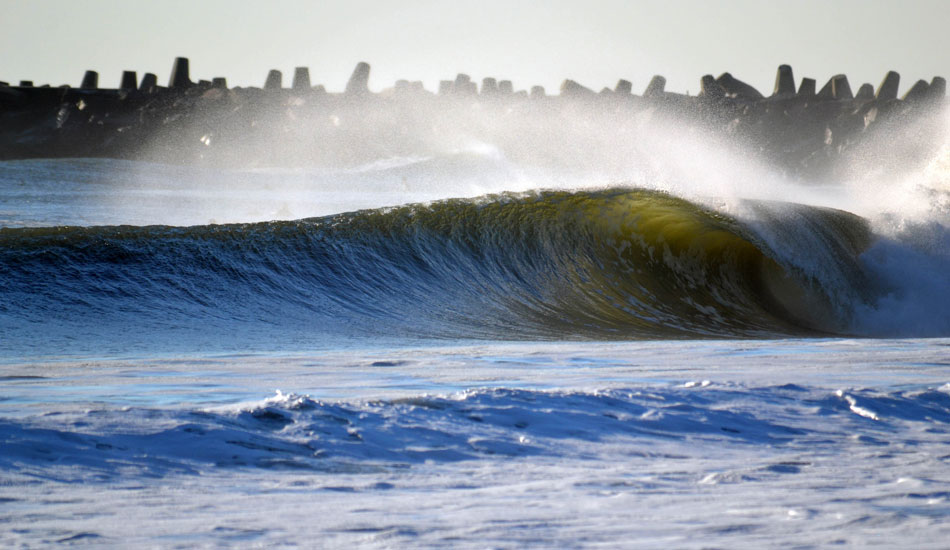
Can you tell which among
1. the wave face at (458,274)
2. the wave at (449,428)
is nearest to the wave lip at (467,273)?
the wave face at (458,274)

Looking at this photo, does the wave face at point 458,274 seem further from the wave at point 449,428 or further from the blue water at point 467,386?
the wave at point 449,428

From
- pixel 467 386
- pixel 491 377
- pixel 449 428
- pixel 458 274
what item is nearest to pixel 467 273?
pixel 458 274

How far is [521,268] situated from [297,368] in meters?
6.55

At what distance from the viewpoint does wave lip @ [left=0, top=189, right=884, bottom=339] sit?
29.0 feet

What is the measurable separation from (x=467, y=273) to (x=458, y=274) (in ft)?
0.35

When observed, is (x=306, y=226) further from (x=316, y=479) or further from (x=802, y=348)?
(x=316, y=479)

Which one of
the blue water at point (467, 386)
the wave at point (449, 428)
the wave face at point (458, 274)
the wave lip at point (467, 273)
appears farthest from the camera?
the wave lip at point (467, 273)

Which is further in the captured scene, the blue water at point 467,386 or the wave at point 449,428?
the wave at point 449,428

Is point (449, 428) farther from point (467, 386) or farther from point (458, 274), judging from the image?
point (458, 274)

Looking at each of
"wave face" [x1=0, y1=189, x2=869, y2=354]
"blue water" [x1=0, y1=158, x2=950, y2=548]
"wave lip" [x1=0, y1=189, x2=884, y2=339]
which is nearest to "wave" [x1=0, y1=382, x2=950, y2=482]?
"blue water" [x1=0, y1=158, x2=950, y2=548]

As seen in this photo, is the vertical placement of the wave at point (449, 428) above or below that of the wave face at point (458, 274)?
below

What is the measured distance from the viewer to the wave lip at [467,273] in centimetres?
885

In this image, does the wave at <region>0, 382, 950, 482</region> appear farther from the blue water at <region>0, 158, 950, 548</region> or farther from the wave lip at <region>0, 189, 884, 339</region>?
the wave lip at <region>0, 189, 884, 339</region>

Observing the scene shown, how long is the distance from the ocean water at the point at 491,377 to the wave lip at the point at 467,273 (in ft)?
0.14
